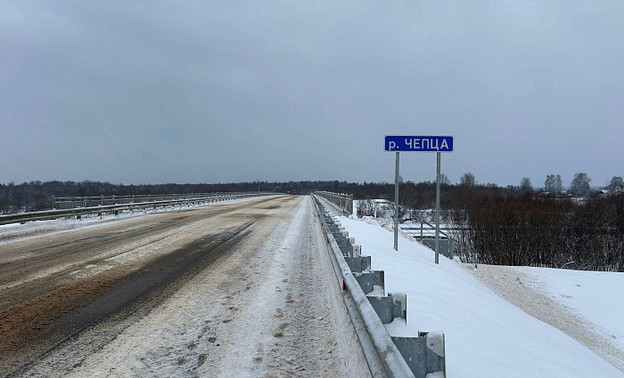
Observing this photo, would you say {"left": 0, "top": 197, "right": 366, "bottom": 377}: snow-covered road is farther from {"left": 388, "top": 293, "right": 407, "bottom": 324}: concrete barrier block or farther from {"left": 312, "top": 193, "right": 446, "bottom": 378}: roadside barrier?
{"left": 388, "top": 293, "right": 407, "bottom": 324}: concrete barrier block

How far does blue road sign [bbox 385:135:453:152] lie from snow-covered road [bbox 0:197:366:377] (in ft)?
11.0

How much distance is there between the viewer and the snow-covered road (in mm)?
3191

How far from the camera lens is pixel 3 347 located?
3.47m

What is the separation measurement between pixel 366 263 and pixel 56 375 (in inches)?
131

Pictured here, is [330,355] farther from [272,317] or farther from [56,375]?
[56,375]

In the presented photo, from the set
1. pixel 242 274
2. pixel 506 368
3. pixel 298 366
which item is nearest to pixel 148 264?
pixel 242 274

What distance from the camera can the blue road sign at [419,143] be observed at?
8938 millimetres

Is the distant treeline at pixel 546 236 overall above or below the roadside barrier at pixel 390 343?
below

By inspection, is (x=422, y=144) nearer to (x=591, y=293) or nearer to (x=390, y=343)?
(x=390, y=343)

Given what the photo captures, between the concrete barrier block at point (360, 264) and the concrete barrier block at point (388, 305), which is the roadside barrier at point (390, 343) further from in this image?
the concrete barrier block at point (360, 264)

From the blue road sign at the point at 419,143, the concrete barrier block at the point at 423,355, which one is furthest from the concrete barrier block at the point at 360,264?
the blue road sign at the point at 419,143

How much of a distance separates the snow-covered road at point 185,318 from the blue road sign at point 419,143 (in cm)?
337

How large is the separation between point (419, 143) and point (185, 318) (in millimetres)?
6908

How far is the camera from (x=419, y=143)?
361 inches
